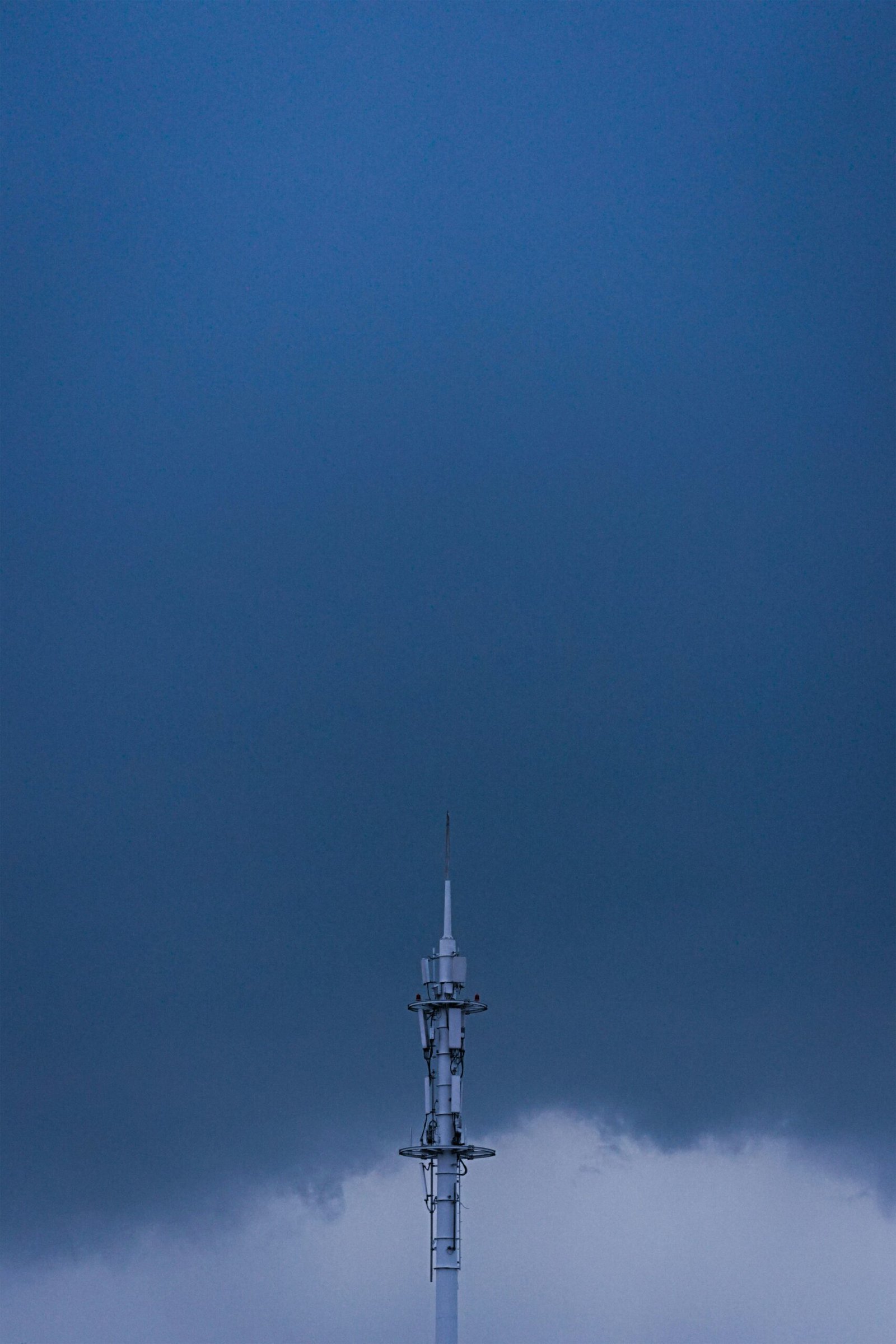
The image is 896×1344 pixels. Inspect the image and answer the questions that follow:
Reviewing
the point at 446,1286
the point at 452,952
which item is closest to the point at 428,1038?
the point at 452,952

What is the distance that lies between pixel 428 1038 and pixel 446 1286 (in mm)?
12097

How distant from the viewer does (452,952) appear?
9838 centimetres

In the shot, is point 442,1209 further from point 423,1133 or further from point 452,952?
point 452,952

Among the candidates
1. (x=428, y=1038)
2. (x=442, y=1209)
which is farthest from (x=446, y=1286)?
(x=428, y=1038)

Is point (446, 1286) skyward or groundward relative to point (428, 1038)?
groundward

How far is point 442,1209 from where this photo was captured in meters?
95.2

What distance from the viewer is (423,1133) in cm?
9606

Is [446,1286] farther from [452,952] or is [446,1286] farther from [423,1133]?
[452,952]

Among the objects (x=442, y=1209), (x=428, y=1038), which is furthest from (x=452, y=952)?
(x=442, y=1209)

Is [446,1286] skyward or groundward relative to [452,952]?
groundward

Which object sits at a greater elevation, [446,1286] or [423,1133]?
[423,1133]

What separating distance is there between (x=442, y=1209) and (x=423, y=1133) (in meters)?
3.80

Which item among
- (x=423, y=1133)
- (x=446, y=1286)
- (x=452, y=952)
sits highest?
(x=452, y=952)

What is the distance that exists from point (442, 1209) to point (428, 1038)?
8.38 m
